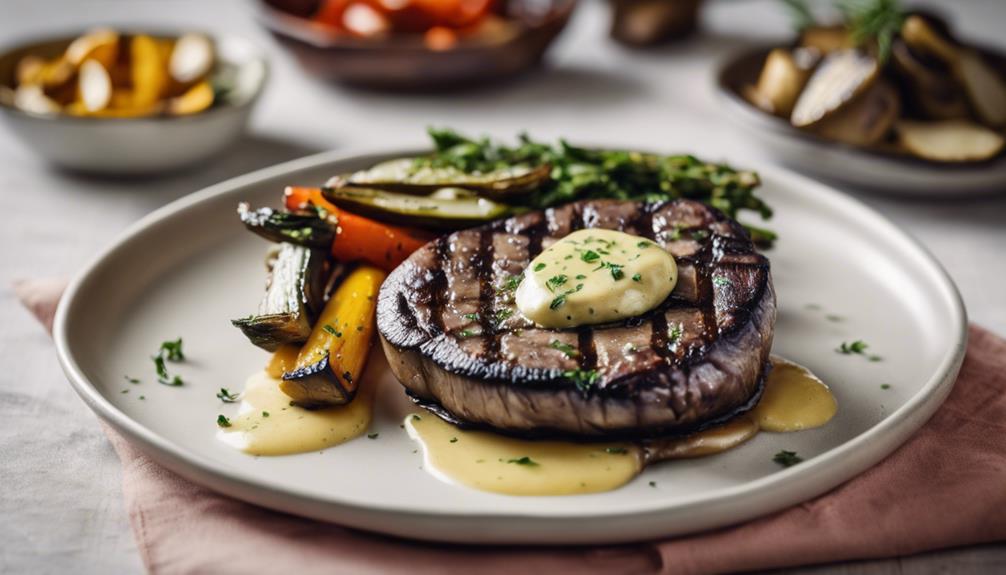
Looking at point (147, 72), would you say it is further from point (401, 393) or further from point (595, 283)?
point (595, 283)

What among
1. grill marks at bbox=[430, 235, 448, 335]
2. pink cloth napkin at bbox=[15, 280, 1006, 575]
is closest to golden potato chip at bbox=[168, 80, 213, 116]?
grill marks at bbox=[430, 235, 448, 335]

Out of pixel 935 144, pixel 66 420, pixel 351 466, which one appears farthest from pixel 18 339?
pixel 935 144

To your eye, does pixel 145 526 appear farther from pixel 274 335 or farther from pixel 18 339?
pixel 18 339

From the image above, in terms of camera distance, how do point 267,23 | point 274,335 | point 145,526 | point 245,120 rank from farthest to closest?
1. point 267,23
2. point 245,120
3. point 274,335
4. point 145,526

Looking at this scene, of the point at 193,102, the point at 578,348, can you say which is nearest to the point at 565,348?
the point at 578,348

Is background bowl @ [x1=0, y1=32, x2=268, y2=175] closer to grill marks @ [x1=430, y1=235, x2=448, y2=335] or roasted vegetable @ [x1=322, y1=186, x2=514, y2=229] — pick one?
roasted vegetable @ [x1=322, y1=186, x2=514, y2=229]

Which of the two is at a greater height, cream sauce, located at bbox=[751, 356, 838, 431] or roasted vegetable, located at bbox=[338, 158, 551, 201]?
roasted vegetable, located at bbox=[338, 158, 551, 201]
